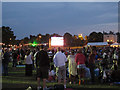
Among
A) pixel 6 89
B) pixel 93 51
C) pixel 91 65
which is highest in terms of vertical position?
pixel 93 51

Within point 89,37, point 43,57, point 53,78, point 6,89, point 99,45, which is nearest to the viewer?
point 43,57

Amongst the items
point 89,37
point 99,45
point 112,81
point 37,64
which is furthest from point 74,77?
point 89,37

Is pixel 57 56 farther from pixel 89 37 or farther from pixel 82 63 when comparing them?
pixel 89 37

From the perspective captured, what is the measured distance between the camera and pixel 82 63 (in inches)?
419

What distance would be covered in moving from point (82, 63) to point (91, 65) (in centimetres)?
63

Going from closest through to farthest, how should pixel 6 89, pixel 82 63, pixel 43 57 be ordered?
pixel 43 57 < pixel 6 89 < pixel 82 63

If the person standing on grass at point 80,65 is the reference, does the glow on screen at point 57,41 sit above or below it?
above

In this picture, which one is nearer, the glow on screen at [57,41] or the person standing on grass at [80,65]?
the person standing on grass at [80,65]

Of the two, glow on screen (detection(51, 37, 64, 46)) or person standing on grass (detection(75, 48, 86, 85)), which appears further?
glow on screen (detection(51, 37, 64, 46))

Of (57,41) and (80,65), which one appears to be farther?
(57,41)

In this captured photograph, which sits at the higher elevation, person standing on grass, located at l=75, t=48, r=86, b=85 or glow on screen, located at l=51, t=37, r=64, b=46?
glow on screen, located at l=51, t=37, r=64, b=46

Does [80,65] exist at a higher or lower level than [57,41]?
lower

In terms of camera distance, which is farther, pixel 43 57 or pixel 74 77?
pixel 74 77

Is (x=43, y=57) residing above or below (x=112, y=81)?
above
